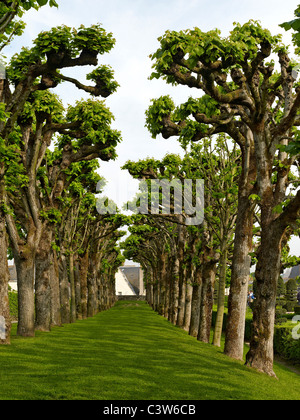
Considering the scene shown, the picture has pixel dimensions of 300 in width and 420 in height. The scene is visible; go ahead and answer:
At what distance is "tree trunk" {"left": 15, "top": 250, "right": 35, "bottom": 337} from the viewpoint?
18516mm

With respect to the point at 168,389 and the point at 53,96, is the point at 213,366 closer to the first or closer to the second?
the point at 168,389

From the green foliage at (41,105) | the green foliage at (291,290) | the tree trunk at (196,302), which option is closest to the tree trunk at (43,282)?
the green foliage at (41,105)

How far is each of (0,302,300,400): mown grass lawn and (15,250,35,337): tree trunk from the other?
5.58 feet

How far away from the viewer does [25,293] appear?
1855cm

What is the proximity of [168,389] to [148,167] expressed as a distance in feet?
70.0

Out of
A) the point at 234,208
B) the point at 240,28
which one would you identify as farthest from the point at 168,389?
the point at 234,208

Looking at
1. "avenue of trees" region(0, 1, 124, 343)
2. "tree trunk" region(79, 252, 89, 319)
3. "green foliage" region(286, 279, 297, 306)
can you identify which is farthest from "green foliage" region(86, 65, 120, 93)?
"green foliage" region(286, 279, 297, 306)

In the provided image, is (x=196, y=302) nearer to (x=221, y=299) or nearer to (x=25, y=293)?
(x=221, y=299)

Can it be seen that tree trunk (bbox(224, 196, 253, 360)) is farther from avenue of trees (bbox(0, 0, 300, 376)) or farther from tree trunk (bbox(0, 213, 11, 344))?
tree trunk (bbox(0, 213, 11, 344))

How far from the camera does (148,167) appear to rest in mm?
29750

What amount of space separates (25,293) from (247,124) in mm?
11180

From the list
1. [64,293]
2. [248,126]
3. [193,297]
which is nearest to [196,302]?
[193,297]

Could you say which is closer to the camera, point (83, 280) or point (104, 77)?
point (104, 77)

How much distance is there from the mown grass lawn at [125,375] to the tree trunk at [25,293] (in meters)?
1.70
